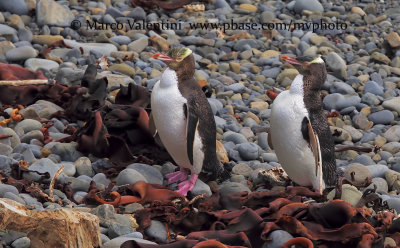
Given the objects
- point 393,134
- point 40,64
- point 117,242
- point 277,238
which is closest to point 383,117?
point 393,134

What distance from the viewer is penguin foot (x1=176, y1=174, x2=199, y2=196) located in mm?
4850

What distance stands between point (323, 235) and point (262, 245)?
285 mm

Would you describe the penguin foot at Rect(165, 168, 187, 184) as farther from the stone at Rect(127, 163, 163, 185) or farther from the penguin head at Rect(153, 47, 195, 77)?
the penguin head at Rect(153, 47, 195, 77)

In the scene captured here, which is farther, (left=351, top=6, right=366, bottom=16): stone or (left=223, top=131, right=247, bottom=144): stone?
(left=351, top=6, right=366, bottom=16): stone

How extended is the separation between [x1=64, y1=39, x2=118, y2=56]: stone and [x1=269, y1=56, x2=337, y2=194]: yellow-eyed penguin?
3374 millimetres

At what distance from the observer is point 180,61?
16.2 feet

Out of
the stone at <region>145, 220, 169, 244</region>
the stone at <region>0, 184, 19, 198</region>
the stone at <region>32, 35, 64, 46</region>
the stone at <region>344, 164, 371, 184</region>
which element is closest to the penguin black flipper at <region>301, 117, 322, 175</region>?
the stone at <region>344, 164, 371, 184</region>

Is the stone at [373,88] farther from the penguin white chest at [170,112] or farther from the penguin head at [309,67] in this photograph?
the penguin white chest at [170,112]

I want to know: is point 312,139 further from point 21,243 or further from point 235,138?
point 21,243

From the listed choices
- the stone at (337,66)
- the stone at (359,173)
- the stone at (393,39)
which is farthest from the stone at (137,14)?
the stone at (359,173)

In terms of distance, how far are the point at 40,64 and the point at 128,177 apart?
8.65ft

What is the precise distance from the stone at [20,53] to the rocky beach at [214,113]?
0.01 meters

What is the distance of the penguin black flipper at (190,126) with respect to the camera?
4.86 m

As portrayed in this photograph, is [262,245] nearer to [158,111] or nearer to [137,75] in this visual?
[158,111]
